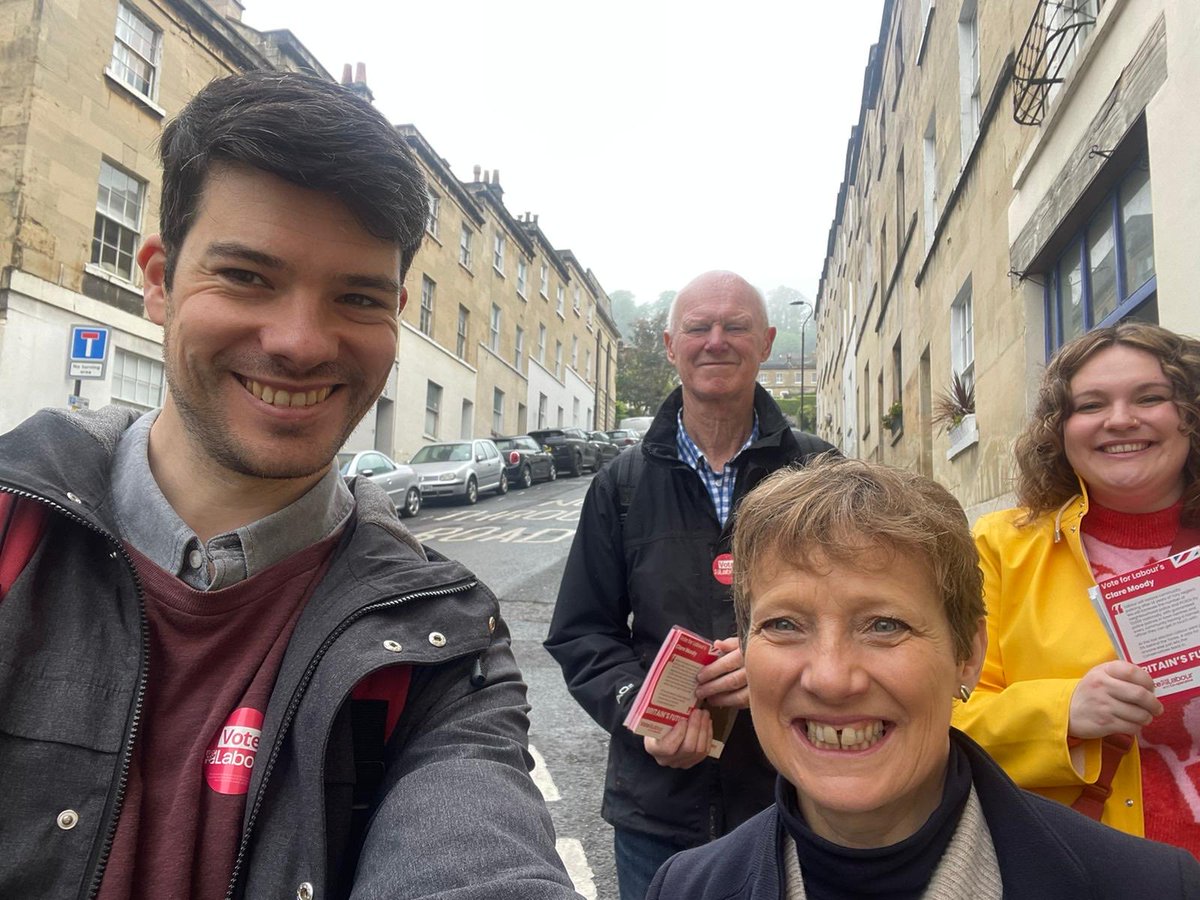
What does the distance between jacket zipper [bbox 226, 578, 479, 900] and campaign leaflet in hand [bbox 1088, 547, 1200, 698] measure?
4.90 ft

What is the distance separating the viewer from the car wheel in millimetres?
17219

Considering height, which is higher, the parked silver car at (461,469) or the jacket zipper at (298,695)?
the parked silver car at (461,469)

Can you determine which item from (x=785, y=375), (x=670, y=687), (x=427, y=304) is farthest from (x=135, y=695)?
(x=785, y=375)

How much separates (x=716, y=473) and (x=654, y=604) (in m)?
0.48

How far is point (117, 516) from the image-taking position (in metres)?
1.46

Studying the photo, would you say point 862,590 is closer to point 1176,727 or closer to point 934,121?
point 1176,727

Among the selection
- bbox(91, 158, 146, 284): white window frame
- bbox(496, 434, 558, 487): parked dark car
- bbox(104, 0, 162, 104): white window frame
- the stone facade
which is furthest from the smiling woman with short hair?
the stone facade

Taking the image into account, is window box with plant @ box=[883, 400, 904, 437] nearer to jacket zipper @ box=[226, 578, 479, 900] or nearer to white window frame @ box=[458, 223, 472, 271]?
jacket zipper @ box=[226, 578, 479, 900]

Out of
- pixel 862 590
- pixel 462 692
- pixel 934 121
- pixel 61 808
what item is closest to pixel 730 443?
pixel 862 590

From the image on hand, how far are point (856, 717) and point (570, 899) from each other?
0.57m

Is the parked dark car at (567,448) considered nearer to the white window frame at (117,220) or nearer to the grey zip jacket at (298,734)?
the white window frame at (117,220)

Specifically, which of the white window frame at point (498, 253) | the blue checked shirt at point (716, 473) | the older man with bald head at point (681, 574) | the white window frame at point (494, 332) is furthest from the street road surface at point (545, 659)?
the white window frame at point (498, 253)

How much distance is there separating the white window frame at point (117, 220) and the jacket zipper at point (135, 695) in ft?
50.9

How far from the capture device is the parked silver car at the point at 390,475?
50.4 ft
